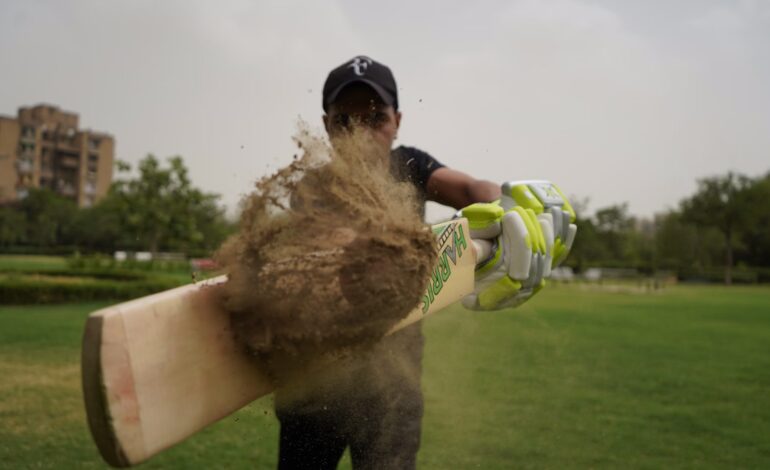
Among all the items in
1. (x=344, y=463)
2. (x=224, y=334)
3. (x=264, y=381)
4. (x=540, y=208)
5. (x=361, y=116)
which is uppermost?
A: (x=361, y=116)

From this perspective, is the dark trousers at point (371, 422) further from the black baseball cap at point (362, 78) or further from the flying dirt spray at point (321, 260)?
the black baseball cap at point (362, 78)

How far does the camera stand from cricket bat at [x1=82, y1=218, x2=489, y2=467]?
1.17 metres

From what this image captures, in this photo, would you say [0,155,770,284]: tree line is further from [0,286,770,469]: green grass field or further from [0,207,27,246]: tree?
[0,286,770,469]: green grass field

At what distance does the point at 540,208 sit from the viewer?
259 centimetres

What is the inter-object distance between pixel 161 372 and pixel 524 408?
5079 mm

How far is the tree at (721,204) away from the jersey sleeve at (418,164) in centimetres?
5465

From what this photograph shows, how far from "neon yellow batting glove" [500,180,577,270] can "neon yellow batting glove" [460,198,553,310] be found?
6 cm

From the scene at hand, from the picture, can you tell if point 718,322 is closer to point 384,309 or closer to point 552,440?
point 552,440

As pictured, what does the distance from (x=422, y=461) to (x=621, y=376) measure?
419cm

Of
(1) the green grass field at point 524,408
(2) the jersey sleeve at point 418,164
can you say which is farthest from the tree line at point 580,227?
(2) the jersey sleeve at point 418,164

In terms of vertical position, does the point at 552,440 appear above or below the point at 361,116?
below

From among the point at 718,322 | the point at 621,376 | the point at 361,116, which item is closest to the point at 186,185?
the point at 718,322

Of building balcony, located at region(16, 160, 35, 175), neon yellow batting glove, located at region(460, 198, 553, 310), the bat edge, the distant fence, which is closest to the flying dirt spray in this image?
the bat edge

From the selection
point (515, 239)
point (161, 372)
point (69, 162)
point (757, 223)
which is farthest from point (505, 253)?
point (69, 162)
